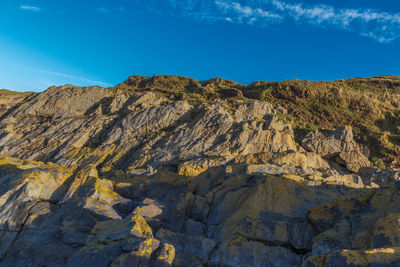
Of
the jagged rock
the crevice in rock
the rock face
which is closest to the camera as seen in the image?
the rock face

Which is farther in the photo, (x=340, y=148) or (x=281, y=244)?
(x=340, y=148)

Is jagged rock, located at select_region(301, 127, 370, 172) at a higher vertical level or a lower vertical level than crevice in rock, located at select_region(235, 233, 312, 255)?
higher

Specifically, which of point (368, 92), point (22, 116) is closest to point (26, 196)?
point (22, 116)

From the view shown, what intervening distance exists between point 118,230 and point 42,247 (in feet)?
10.2

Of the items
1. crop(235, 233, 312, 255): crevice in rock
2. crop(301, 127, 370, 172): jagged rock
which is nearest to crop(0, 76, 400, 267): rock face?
crop(235, 233, 312, 255): crevice in rock

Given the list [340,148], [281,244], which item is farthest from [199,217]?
[340,148]

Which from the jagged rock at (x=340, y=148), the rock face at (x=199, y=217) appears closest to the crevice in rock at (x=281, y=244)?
the rock face at (x=199, y=217)

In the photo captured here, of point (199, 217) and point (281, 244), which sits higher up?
point (281, 244)

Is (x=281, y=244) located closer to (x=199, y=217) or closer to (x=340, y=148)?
(x=199, y=217)

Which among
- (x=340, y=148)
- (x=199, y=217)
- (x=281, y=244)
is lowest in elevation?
(x=199, y=217)

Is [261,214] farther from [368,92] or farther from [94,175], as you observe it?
[368,92]

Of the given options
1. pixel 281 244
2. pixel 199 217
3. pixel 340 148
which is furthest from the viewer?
pixel 340 148

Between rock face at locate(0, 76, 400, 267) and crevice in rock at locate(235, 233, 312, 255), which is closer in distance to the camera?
rock face at locate(0, 76, 400, 267)

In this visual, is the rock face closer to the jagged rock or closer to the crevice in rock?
the crevice in rock
